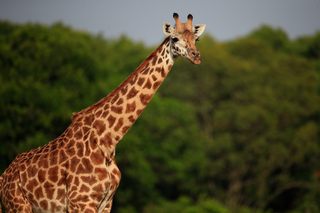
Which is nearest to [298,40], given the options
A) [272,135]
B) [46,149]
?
[272,135]

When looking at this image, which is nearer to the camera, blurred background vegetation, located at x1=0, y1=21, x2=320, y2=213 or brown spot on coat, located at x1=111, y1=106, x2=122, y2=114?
brown spot on coat, located at x1=111, y1=106, x2=122, y2=114

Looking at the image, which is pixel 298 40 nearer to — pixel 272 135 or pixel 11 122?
pixel 272 135

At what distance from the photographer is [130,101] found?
16.1m

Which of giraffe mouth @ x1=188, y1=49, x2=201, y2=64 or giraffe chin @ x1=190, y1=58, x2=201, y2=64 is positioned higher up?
giraffe mouth @ x1=188, y1=49, x2=201, y2=64

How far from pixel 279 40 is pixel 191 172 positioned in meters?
61.2

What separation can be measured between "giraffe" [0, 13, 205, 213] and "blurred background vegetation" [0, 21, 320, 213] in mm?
41661

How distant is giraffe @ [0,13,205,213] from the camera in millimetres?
15688

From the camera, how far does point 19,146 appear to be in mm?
59906

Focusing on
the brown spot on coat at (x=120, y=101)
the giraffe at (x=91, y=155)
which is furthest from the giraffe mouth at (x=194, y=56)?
the brown spot on coat at (x=120, y=101)

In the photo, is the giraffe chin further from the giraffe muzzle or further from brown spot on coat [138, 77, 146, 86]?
brown spot on coat [138, 77, 146, 86]

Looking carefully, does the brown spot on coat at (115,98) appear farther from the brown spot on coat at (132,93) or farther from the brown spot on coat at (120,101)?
the brown spot on coat at (132,93)

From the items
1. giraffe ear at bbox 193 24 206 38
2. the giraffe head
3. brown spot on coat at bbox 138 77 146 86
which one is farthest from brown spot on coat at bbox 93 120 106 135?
giraffe ear at bbox 193 24 206 38

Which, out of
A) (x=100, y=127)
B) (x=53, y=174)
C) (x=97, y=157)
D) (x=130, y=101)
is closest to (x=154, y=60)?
(x=130, y=101)

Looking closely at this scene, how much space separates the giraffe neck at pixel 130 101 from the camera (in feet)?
52.5
